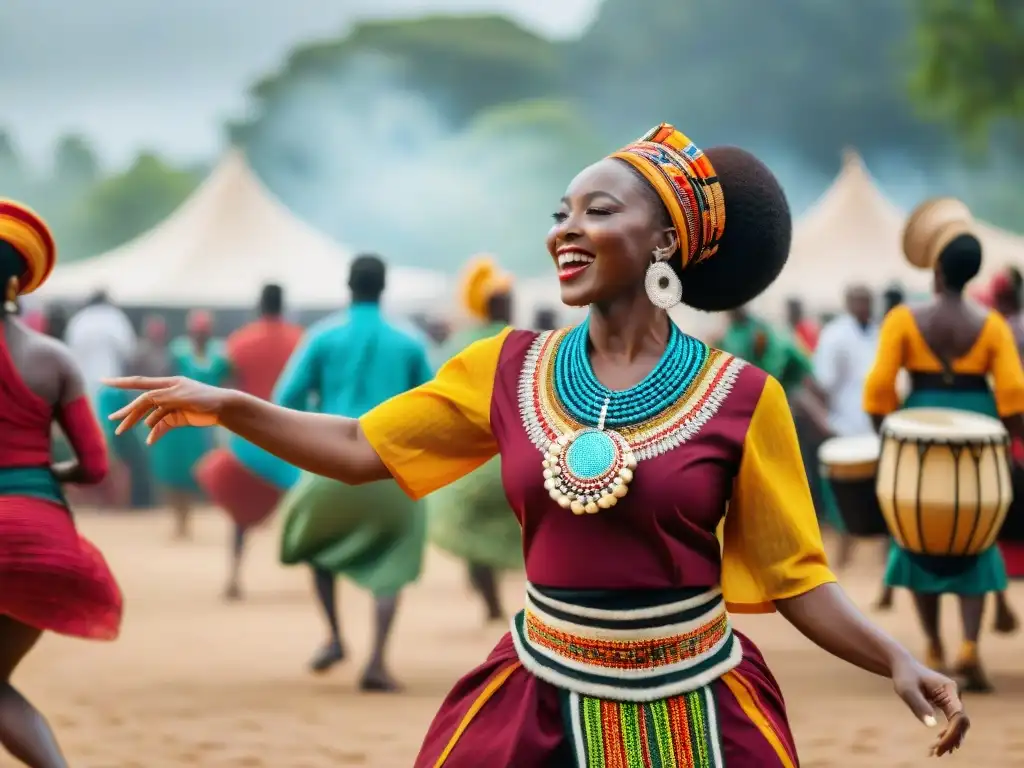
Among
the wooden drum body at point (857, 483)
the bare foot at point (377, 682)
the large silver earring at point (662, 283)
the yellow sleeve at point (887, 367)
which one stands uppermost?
the large silver earring at point (662, 283)

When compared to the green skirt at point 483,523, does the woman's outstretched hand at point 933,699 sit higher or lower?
higher

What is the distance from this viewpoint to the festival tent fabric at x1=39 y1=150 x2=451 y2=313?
67.6ft

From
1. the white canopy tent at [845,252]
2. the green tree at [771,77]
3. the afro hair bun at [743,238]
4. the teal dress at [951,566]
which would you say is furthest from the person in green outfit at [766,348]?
the green tree at [771,77]

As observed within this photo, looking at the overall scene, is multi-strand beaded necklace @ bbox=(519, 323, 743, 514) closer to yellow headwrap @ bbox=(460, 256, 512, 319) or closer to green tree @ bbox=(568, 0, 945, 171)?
yellow headwrap @ bbox=(460, 256, 512, 319)

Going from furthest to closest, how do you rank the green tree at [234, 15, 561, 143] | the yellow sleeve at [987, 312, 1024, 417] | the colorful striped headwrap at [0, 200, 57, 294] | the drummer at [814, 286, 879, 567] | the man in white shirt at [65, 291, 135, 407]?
the green tree at [234, 15, 561, 143], the man in white shirt at [65, 291, 135, 407], the drummer at [814, 286, 879, 567], the yellow sleeve at [987, 312, 1024, 417], the colorful striped headwrap at [0, 200, 57, 294]

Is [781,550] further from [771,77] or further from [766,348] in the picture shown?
[771,77]

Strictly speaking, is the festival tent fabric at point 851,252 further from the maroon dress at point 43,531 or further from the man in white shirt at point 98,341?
the maroon dress at point 43,531

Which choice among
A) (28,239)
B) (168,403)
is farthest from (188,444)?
(168,403)

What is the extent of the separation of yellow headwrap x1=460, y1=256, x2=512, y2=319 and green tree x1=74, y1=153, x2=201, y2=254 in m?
51.7

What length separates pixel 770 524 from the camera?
3236mm

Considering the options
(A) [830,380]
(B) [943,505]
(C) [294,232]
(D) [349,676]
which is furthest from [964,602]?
(C) [294,232]

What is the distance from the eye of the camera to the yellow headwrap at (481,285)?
1011 cm

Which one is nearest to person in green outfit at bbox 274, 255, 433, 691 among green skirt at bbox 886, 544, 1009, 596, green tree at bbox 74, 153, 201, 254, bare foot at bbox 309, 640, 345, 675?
bare foot at bbox 309, 640, 345, 675

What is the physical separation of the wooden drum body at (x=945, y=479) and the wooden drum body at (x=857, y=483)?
0.29 m
